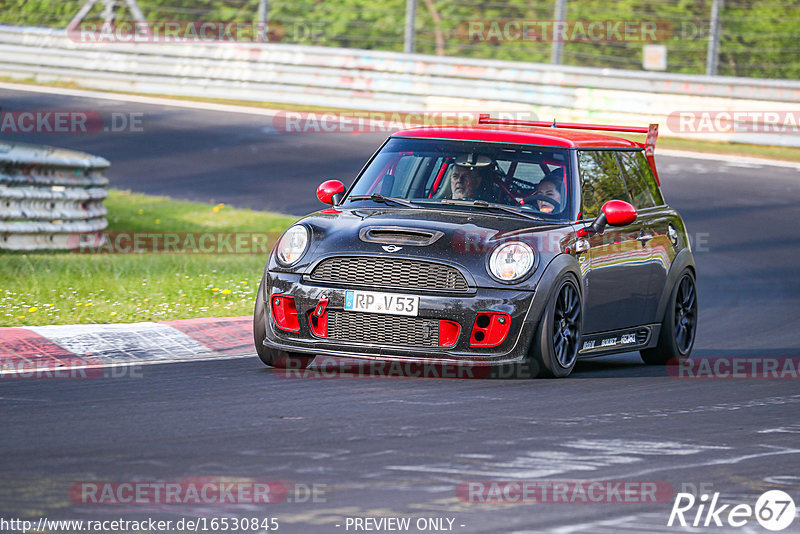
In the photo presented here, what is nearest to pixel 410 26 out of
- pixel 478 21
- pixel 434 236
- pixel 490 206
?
pixel 478 21

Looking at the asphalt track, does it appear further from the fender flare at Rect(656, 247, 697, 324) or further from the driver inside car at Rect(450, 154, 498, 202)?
the driver inside car at Rect(450, 154, 498, 202)

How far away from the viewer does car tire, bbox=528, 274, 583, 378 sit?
8.37 metres

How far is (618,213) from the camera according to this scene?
914cm

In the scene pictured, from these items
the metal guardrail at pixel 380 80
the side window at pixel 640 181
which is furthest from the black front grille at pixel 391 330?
the metal guardrail at pixel 380 80

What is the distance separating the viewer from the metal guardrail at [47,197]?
13711 mm

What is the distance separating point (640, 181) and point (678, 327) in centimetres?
106

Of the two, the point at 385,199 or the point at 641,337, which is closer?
the point at 385,199

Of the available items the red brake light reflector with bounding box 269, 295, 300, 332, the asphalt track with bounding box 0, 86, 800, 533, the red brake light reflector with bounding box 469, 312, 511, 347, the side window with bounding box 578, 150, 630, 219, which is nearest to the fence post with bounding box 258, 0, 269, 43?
the asphalt track with bounding box 0, 86, 800, 533

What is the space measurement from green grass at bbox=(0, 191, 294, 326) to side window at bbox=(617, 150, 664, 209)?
303 cm

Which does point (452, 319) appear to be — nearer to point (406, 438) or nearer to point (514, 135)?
point (406, 438)

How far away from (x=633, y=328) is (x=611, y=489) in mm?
4210

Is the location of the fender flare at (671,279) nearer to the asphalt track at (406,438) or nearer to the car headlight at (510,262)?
the asphalt track at (406,438)

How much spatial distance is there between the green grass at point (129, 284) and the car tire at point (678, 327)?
3.09m

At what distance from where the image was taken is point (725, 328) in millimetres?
12062
